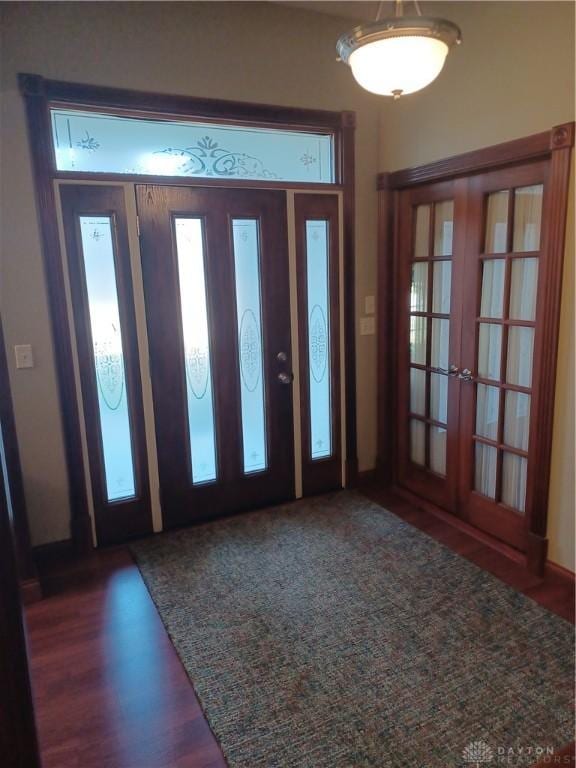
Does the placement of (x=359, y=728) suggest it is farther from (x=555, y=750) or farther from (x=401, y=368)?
(x=401, y=368)

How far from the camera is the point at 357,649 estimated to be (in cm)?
223

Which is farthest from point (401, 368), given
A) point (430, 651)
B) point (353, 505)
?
point (430, 651)

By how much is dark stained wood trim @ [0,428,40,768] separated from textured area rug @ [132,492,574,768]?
51.6 inches

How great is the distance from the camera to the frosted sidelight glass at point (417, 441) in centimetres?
361

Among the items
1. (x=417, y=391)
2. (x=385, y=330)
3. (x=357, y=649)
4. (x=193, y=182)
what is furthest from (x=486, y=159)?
(x=357, y=649)

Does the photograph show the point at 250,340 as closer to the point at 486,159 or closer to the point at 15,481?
the point at 15,481

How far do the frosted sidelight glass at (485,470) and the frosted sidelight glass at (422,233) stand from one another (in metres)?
1.25

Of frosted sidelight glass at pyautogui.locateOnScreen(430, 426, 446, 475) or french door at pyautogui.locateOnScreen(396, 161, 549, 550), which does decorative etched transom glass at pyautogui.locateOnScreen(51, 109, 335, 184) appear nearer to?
french door at pyautogui.locateOnScreen(396, 161, 549, 550)

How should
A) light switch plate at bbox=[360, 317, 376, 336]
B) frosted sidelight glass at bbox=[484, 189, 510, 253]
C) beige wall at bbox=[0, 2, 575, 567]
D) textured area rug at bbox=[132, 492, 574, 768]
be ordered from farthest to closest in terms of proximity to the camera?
light switch plate at bbox=[360, 317, 376, 336] → frosted sidelight glass at bbox=[484, 189, 510, 253] → beige wall at bbox=[0, 2, 575, 567] → textured area rug at bbox=[132, 492, 574, 768]

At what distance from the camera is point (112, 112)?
9.39 feet

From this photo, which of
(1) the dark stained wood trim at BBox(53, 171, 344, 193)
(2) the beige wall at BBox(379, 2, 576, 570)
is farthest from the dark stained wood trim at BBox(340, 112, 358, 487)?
(2) the beige wall at BBox(379, 2, 576, 570)

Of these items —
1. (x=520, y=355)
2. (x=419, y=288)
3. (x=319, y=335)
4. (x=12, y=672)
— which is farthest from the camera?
(x=319, y=335)

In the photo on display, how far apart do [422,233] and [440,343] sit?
710mm

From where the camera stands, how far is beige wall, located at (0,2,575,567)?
2518 millimetres
